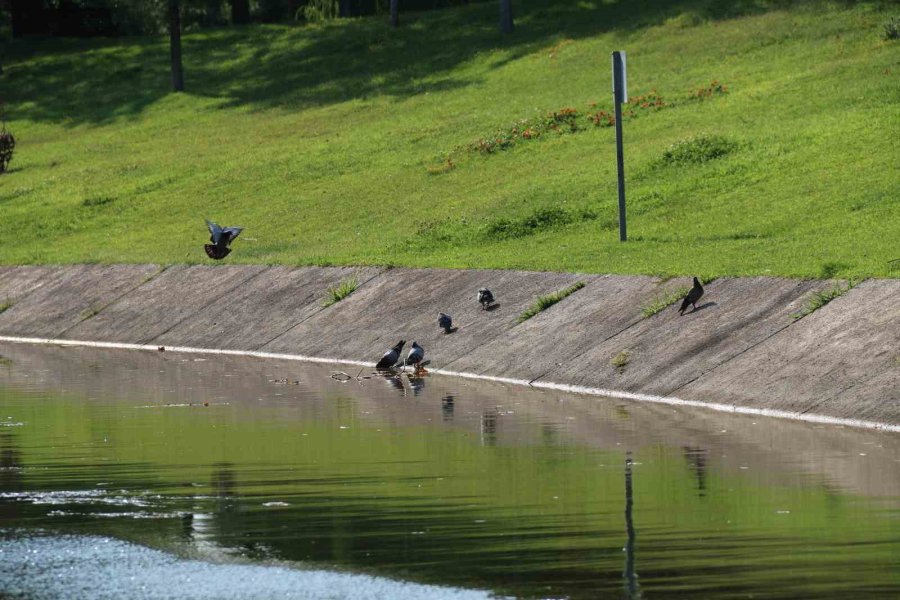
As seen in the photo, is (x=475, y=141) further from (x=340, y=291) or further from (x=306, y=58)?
(x=306, y=58)

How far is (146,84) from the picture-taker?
6981 cm

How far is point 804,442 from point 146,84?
5782cm

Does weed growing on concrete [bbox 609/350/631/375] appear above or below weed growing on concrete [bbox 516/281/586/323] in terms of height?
above

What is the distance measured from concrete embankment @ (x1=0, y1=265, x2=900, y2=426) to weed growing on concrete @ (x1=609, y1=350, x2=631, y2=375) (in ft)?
0.06

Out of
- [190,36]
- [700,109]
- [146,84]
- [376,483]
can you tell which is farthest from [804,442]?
[190,36]

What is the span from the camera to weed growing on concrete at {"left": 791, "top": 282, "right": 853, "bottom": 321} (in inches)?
752

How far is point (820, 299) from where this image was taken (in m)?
19.3

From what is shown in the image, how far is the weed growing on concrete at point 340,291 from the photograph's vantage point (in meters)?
27.0

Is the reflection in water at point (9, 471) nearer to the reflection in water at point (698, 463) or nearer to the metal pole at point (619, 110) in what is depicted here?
the reflection in water at point (698, 463)

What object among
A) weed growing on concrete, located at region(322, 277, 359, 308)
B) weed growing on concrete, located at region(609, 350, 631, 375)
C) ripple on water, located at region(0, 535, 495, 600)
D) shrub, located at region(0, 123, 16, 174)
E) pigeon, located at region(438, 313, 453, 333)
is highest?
ripple on water, located at region(0, 535, 495, 600)

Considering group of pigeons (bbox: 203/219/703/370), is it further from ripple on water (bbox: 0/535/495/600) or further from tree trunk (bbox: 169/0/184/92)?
tree trunk (bbox: 169/0/184/92)

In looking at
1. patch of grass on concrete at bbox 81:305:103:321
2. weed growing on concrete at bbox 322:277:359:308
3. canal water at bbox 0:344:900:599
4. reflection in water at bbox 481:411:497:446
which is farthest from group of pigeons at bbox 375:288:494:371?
patch of grass on concrete at bbox 81:305:103:321

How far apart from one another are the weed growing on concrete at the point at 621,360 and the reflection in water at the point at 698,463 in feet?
15.9

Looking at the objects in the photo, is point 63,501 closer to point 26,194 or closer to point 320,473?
point 320,473
